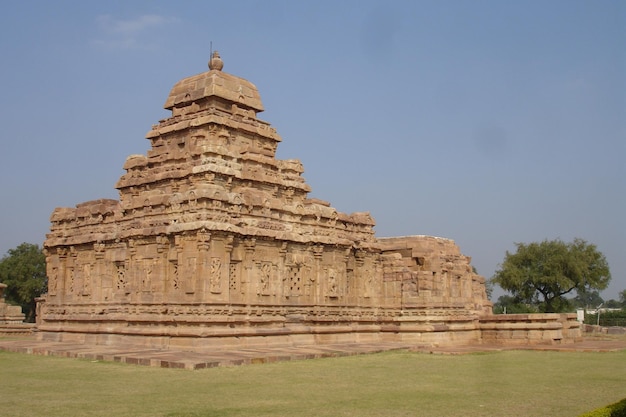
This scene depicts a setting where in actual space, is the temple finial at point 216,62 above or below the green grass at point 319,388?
above

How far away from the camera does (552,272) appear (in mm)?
56469

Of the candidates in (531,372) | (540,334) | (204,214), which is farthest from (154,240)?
(540,334)

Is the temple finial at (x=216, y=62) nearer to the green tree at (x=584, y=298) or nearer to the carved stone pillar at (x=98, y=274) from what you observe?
the carved stone pillar at (x=98, y=274)

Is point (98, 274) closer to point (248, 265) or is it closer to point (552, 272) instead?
point (248, 265)

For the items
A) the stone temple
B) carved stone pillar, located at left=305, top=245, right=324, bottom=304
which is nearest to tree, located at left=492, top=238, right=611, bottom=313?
→ the stone temple

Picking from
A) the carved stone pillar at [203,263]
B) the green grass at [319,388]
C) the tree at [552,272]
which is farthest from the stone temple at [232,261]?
the tree at [552,272]

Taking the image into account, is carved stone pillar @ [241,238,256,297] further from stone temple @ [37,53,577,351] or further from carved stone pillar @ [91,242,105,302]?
carved stone pillar @ [91,242,105,302]

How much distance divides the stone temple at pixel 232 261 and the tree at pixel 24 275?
34.5 meters

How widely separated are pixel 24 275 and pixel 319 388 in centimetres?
5424

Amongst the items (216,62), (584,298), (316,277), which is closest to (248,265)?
(316,277)

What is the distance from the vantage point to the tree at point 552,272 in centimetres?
5622

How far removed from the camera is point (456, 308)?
99.0ft

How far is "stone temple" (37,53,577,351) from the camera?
75.0 ft

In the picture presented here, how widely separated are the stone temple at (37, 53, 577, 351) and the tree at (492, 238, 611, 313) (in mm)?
26364
